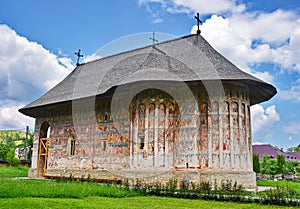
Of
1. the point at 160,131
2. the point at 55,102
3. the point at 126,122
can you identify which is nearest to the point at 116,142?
the point at 126,122

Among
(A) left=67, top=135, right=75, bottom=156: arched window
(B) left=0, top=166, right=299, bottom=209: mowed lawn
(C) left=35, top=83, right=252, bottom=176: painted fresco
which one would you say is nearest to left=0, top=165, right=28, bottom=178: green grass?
(A) left=67, top=135, right=75, bottom=156: arched window

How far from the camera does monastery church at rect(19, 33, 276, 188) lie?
1416 centimetres

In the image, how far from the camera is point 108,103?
17.5 meters

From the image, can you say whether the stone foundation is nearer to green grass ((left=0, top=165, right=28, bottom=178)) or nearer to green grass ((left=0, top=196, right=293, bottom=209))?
green grass ((left=0, top=196, right=293, bottom=209))

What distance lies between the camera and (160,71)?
1503 centimetres

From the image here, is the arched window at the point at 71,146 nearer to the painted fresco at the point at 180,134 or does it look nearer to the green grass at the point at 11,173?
the painted fresco at the point at 180,134

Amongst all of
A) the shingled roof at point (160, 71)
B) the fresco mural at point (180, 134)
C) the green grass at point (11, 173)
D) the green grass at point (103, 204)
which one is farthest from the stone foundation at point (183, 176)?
the green grass at point (11, 173)

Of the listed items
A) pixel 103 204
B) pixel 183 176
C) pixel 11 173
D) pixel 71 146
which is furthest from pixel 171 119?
pixel 11 173

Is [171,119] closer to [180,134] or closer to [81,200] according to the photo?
[180,134]

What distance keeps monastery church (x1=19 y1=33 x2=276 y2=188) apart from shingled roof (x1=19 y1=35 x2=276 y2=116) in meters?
0.05

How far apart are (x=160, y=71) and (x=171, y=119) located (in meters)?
2.25

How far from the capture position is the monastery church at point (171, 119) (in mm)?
14164

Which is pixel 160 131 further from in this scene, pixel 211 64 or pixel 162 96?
pixel 211 64

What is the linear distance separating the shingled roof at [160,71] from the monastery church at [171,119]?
0.05 meters
